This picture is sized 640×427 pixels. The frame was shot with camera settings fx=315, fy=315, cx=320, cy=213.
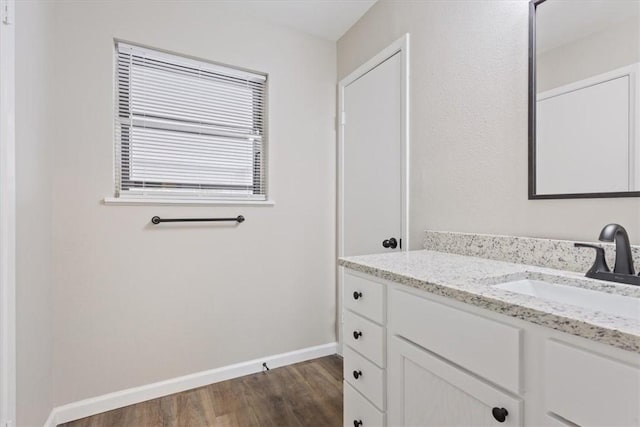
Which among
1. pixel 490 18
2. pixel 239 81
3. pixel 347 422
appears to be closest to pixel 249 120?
pixel 239 81

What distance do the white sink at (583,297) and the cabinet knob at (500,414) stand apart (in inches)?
13.4

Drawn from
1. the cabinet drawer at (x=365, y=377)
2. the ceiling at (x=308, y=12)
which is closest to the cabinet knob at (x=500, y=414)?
the cabinet drawer at (x=365, y=377)

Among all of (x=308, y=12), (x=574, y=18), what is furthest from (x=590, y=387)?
(x=308, y=12)

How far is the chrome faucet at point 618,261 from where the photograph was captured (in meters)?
0.87

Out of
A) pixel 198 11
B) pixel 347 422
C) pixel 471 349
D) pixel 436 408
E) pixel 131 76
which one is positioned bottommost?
pixel 347 422

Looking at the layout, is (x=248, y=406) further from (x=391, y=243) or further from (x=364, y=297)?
(x=391, y=243)

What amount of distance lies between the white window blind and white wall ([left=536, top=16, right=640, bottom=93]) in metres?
1.70

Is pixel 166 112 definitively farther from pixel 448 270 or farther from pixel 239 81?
pixel 448 270

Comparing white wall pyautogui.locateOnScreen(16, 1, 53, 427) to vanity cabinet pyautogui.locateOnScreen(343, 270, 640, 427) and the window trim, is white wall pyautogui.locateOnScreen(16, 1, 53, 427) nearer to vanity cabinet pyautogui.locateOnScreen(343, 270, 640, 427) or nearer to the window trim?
the window trim

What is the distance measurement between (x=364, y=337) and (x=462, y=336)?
0.48 metres

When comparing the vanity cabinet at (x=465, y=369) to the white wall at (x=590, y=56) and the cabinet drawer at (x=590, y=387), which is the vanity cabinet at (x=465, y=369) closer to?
Result: the cabinet drawer at (x=590, y=387)

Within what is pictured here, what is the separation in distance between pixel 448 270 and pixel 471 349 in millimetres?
322

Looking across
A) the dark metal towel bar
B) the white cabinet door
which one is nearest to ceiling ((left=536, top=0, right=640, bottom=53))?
the white cabinet door

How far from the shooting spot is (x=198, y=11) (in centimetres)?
203
